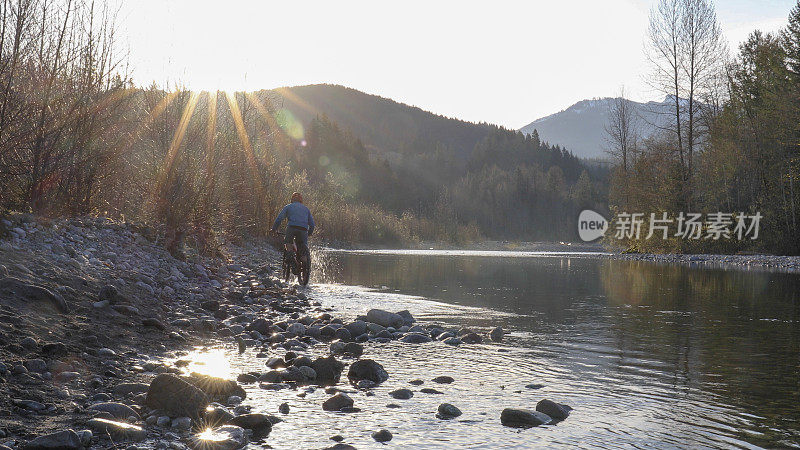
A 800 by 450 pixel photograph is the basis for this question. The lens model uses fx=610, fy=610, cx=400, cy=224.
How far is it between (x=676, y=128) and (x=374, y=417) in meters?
39.5

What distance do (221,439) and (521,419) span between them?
2.39m

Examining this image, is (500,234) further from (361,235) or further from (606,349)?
(606,349)

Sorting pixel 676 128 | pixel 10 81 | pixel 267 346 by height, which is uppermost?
pixel 676 128

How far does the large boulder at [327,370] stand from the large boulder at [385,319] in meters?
3.51

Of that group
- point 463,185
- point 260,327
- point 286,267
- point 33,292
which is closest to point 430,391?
point 260,327

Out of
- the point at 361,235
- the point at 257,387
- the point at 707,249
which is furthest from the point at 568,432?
the point at 361,235

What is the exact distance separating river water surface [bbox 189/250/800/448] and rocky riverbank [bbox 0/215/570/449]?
22cm

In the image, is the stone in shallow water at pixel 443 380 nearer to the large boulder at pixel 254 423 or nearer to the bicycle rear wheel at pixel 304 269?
the large boulder at pixel 254 423

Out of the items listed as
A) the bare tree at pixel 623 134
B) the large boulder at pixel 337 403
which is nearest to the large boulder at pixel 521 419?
the large boulder at pixel 337 403

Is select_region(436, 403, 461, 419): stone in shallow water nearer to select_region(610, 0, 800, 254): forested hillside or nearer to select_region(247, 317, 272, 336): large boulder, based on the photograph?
select_region(247, 317, 272, 336): large boulder

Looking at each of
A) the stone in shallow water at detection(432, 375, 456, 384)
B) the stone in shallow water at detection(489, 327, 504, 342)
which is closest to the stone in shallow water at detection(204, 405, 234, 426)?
the stone in shallow water at detection(432, 375, 456, 384)

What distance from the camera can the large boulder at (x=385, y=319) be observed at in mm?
10281

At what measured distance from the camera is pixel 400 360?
25.2 ft

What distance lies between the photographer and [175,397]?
4.89 meters
